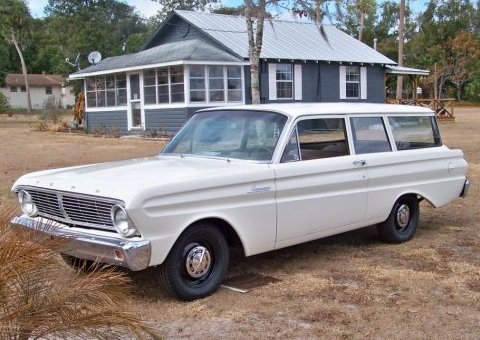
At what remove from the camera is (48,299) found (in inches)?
98.1

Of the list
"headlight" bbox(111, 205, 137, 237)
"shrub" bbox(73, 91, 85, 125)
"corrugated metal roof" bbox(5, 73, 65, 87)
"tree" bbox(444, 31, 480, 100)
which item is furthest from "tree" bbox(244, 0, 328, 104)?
"corrugated metal roof" bbox(5, 73, 65, 87)

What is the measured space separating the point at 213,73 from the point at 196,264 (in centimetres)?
1948

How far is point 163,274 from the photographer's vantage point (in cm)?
474

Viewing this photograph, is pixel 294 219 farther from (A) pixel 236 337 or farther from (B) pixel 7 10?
(B) pixel 7 10

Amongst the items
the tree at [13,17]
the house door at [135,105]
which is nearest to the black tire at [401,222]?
the house door at [135,105]

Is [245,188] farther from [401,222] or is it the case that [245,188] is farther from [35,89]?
[35,89]

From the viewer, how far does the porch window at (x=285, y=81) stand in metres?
25.2

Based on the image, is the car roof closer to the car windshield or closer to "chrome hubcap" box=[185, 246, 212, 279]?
the car windshield

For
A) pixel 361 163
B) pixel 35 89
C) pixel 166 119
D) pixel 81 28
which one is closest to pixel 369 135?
pixel 361 163

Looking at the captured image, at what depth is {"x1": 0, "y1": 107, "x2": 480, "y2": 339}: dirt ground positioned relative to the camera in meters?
4.29

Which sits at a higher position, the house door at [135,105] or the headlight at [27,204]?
the house door at [135,105]

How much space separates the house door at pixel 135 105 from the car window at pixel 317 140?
→ 20.2 metres

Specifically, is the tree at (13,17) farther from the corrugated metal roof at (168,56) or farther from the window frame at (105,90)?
the corrugated metal roof at (168,56)

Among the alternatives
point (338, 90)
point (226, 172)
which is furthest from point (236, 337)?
point (338, 90)
